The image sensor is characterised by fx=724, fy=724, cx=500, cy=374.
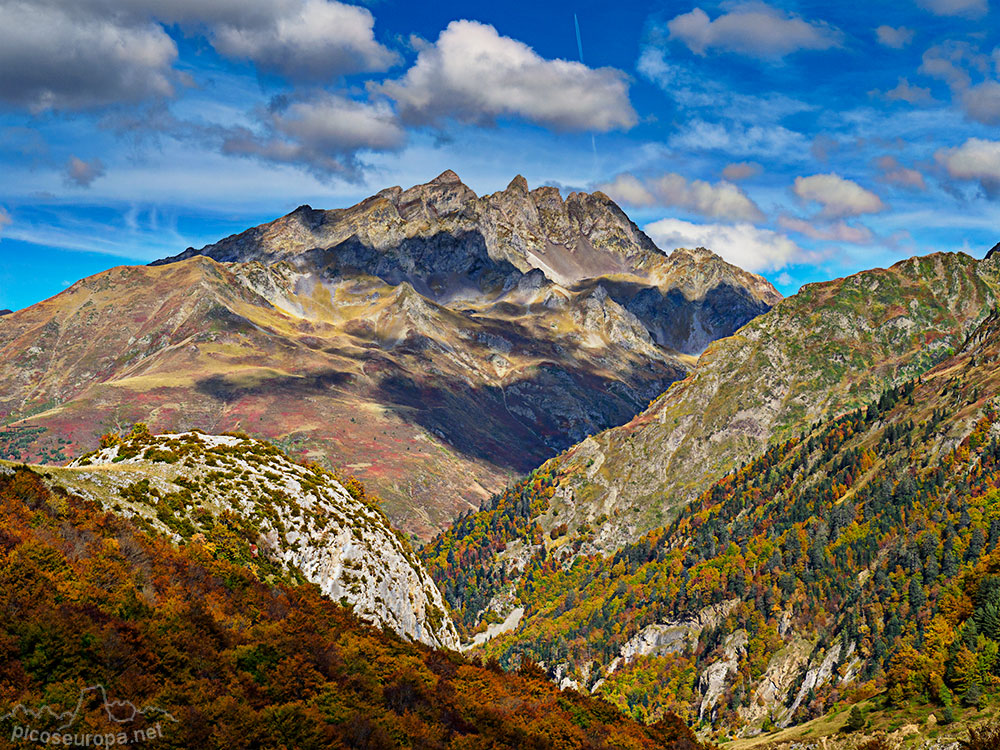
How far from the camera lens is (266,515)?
49969 millimetres

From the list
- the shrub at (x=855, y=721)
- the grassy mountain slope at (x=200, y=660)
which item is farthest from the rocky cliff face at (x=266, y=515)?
the shrub at (x=855, y=721)

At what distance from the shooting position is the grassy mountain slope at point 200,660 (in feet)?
78.2

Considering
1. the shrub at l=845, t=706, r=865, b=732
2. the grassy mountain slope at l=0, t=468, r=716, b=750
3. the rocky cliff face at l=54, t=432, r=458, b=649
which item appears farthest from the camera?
the shrub at l=845, t=706, r=865, b=732

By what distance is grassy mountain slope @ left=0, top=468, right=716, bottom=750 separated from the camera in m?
23.8

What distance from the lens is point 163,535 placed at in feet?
133

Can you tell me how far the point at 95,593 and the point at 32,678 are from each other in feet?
A: 17.4

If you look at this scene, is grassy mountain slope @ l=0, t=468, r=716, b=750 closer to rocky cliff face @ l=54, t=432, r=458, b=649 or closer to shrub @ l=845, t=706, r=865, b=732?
rocky cliff face @ l=54, t=432, r=458, b=649

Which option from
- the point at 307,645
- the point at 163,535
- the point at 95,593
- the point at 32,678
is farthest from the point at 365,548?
the point at 32,678

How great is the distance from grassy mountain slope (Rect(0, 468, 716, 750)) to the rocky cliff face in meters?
3.64

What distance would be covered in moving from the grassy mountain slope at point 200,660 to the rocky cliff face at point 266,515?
11.9 feet

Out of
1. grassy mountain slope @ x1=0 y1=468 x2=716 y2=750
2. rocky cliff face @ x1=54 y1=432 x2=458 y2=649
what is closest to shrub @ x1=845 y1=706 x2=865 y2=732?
rocky cliff face @ x1=54 y1=432 x2=458 y2=649

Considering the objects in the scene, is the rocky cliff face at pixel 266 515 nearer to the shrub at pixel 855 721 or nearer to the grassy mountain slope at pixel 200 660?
the grassy mountain slope at pixel 200 660

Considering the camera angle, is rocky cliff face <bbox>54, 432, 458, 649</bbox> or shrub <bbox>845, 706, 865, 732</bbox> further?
shrub <bbox>845, 706, 865, 732</bbox>

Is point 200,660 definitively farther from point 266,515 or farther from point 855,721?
point 855,721
